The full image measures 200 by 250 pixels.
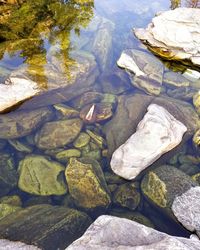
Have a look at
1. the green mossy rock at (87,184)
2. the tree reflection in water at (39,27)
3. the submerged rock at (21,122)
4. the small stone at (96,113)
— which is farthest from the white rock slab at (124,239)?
the tree reflection in water at (39,27)

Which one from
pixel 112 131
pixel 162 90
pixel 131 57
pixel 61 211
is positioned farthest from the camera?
pixel 131 57

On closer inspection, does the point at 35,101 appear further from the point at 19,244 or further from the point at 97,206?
the point at 19,244

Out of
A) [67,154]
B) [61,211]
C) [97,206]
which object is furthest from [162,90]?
[61,211]

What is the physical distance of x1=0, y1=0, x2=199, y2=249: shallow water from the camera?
30.0 feet

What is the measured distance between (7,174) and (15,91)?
386 cm

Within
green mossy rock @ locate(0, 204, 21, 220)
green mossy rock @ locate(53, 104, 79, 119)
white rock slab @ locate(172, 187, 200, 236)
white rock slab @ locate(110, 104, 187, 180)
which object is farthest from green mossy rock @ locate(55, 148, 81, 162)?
white rock slab @ locate(172, 187, 200, 236)

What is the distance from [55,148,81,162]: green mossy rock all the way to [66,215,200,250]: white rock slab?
11.4 ft

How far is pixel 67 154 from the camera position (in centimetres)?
920

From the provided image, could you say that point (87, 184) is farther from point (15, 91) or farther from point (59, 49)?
point (59, 49)

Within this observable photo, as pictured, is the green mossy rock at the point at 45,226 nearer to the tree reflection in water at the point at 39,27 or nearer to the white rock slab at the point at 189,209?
the white rock slab at the point at 189,209

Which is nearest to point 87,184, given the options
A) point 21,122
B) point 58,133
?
point 58,133

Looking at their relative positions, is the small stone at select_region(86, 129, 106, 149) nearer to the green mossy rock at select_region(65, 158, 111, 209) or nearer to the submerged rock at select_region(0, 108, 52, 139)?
the green mossy rock at select_region(65, 158, 111, 209)

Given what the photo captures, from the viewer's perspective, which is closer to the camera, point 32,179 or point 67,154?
point 32,179

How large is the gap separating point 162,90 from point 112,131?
4.15 metres
